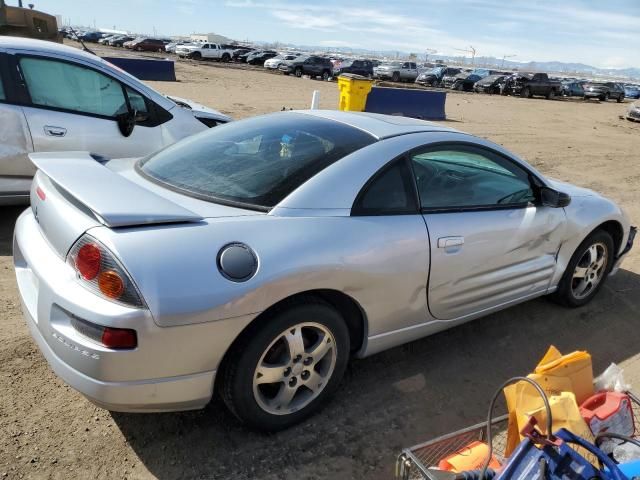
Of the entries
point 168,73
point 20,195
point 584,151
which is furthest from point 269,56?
point 20,195

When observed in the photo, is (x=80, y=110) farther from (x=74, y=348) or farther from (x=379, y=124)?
(x=74, y=348)

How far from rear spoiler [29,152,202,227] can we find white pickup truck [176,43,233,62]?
2018 inches

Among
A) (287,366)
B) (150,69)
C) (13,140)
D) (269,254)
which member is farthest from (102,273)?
(150,69)

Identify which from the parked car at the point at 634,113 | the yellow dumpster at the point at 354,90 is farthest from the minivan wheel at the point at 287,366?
the parked car at the point at 634,113

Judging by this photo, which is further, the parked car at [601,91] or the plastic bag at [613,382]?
the parked car at [601,91]

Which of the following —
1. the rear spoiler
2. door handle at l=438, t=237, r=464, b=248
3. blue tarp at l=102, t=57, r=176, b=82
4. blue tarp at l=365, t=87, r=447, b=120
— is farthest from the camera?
blue tarp at l=102, t=57, r=176, b=82

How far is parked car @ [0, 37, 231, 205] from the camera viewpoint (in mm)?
4660

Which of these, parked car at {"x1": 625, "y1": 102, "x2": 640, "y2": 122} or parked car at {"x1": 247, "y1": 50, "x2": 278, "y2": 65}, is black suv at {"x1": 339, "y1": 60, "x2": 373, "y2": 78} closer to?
parked car at {"x1": 247, "y1": 50, "x2": 278, "y2": 65}

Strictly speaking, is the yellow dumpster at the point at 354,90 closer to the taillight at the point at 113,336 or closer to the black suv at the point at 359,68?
the taillight at the point at 113,336

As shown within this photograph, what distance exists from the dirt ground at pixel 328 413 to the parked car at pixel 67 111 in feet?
2.83

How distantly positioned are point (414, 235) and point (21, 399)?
85.2 inches

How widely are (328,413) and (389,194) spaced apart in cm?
119

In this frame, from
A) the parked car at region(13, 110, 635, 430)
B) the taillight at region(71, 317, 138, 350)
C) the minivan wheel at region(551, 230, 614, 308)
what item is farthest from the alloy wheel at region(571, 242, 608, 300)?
the taillight at region(71, 317, 138, 350)

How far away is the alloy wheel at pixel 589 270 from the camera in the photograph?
417 cm
